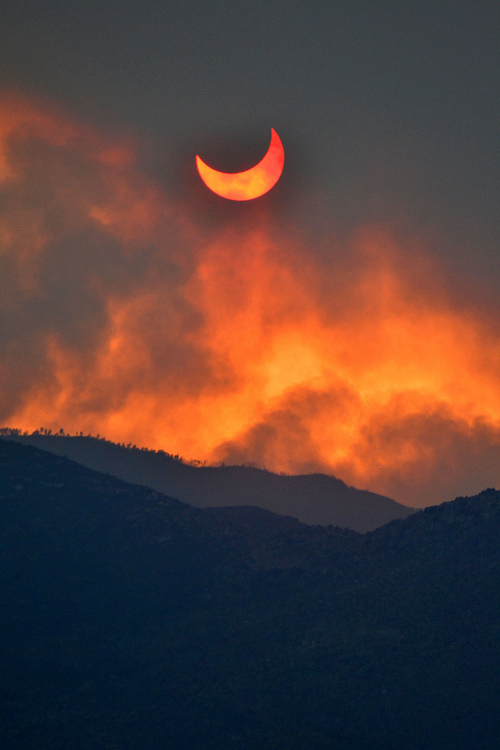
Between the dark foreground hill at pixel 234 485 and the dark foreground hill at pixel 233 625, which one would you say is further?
the dark foreground hill at pixel 234 485

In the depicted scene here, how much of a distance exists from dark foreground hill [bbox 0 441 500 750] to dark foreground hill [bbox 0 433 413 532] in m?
25.9

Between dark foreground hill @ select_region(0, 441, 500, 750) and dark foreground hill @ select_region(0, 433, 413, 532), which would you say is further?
dark foreground hill @ select_region(0, 433, 413, 532)

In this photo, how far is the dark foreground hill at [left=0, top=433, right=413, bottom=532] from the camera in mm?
80250

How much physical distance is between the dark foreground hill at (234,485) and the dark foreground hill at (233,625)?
25.9m

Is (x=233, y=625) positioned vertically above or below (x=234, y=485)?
below

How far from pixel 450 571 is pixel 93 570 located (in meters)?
23.0

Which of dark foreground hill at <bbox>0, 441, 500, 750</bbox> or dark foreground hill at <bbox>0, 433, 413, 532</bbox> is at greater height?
dark foreground hill at <bbox>0, 433, 413, 532</bbox>

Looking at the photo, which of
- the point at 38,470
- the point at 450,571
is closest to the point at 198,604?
the point at 450,571

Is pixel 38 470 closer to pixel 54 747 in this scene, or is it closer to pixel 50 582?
pixel 50 582

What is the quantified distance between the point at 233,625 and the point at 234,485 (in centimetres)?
4573

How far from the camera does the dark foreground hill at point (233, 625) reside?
29.6 m

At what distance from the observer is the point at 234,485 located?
277 ft

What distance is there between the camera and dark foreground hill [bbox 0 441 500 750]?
1166 inches

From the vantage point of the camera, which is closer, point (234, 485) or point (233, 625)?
point (233, 625)
